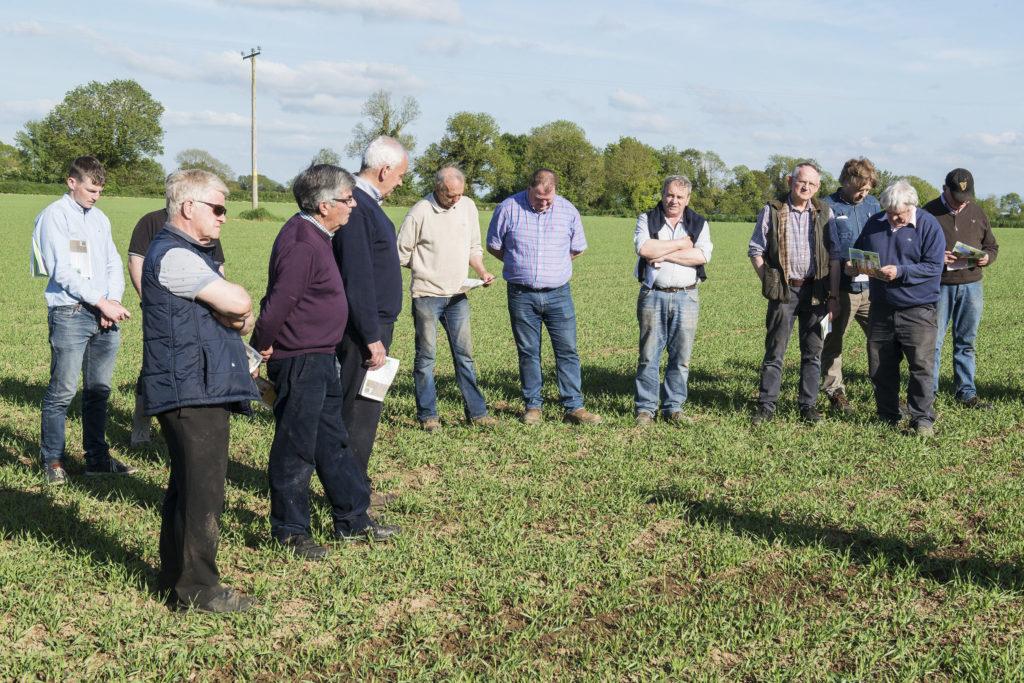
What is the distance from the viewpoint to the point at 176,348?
12.9 ft

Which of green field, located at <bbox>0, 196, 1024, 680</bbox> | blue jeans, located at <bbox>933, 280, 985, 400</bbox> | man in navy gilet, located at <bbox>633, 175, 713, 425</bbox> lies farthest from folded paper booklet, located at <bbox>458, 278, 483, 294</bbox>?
blue jeans, located at <bbox>933, 280, 985, 400</bbox>

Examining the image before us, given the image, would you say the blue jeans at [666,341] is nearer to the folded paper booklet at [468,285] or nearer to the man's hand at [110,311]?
the folded paper booklet at [468,285]

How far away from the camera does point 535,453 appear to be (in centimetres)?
693

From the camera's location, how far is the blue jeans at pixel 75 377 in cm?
612

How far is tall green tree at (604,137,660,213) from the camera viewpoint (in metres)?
110

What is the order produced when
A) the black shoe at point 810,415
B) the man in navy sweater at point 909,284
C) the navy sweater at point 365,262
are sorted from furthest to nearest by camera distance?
the black shoe at point 810,415 < the man in navy sweater at point 909,284 < the navy sweater at point 365,262

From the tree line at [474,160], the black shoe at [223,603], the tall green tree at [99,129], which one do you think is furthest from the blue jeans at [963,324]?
the tall green tree at [99,129]

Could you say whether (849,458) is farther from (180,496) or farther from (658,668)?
(180,496)

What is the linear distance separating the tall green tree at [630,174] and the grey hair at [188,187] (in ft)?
339

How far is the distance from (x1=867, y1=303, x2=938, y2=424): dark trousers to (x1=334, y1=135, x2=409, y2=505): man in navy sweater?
428 centimetres

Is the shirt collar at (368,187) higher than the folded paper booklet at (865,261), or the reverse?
the shirt collar at (368,187)

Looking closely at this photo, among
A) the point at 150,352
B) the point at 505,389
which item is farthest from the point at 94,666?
the point at 505,389

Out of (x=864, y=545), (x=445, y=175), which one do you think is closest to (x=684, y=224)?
(x=445, y=175)

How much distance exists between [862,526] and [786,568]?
2.94ft
